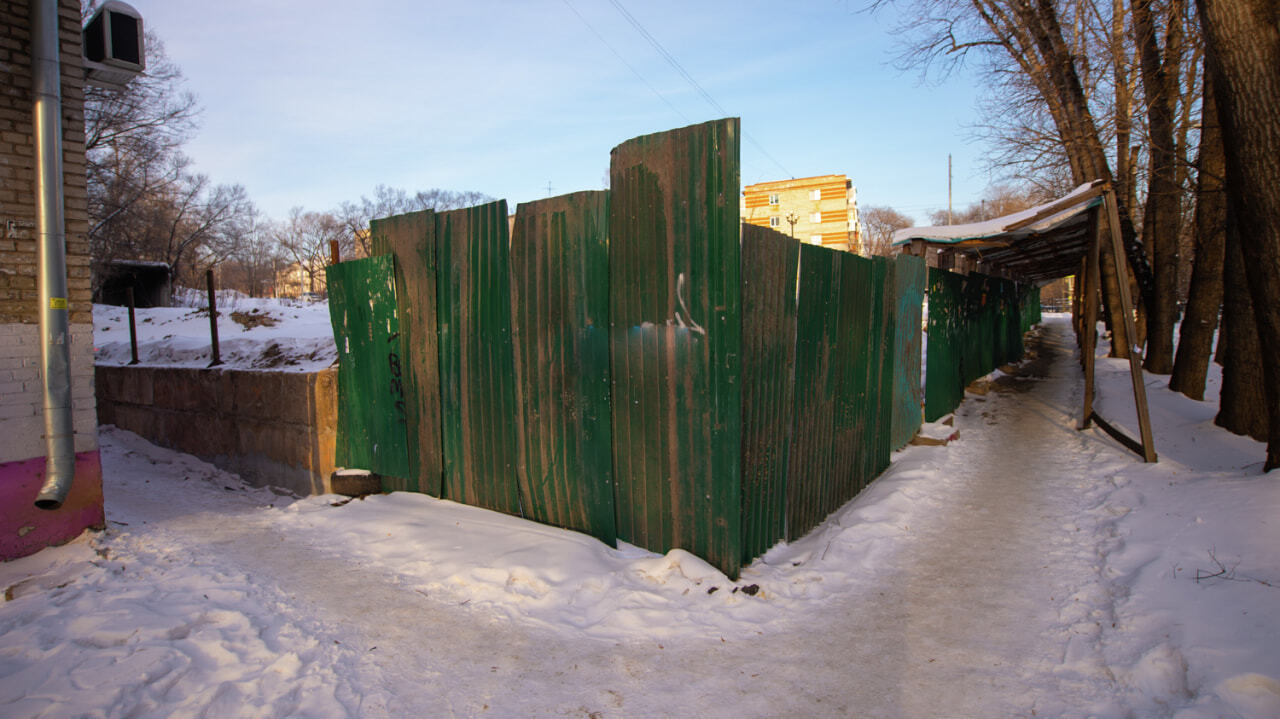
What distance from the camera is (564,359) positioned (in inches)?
185

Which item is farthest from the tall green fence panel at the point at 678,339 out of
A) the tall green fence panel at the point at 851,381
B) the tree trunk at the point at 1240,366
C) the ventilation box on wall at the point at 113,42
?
the tree trunk at the point at 1240,366

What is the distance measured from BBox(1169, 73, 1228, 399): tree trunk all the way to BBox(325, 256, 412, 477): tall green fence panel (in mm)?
10008

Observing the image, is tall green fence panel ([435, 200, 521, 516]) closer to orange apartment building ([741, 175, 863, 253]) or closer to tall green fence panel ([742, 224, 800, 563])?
tall green fence panel ([742, 224, 800, 563])

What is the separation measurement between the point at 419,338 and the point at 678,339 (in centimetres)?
278

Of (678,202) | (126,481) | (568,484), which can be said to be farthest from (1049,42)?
(126,481)

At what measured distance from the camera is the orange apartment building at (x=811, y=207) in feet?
199

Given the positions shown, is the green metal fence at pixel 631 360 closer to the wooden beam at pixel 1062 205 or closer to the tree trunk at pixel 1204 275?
the wooden beam at pixel 1062 205

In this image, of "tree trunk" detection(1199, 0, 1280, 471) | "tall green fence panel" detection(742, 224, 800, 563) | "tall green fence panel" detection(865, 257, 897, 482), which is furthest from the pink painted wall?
"tree trunk" detection(1199, 0, 1280, 471)

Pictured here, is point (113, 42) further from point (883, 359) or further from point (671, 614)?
point (883, 359)

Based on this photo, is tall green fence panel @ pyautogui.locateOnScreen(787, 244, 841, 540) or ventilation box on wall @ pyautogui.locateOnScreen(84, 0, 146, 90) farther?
ventilation box on wall @ pyautogui.locateOnScreen(84, 0, 146, 90)

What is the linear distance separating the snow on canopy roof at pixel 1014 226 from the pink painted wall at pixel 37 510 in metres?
9.42

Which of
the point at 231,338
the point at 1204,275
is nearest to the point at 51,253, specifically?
the point at 231,338

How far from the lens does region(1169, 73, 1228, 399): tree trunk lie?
8367mm

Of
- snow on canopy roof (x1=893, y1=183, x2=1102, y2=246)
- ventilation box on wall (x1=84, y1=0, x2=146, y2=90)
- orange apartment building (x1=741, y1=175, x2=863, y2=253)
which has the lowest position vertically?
snow on canopy roof (x1=893, y1=183, x2=1102, y2=246)
